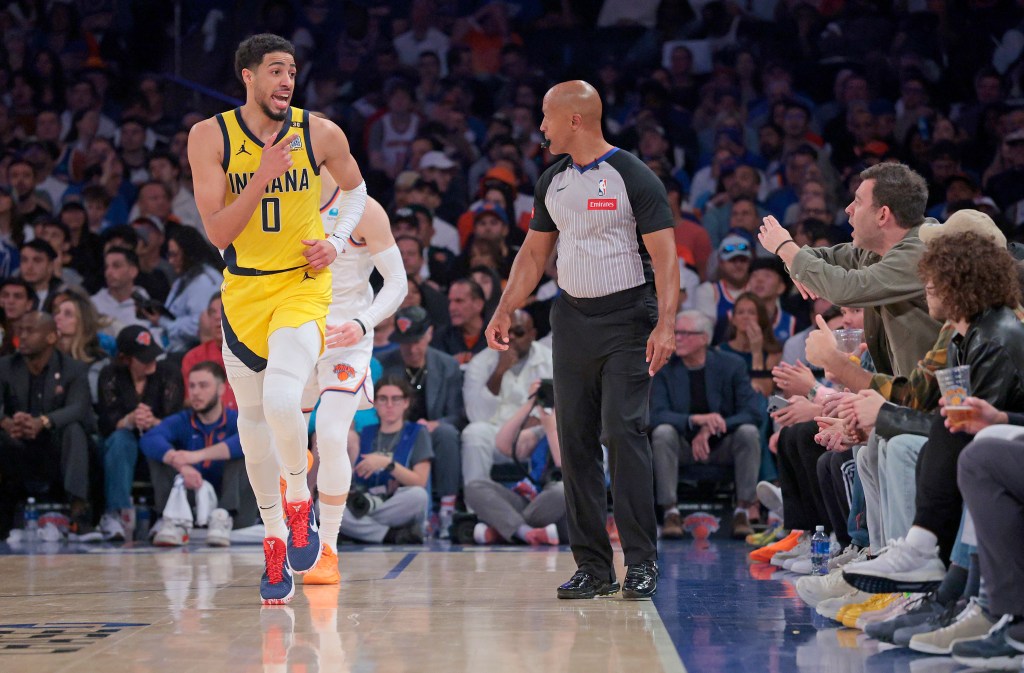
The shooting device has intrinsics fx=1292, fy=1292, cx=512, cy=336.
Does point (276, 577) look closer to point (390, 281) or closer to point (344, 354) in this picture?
point (344, 354)

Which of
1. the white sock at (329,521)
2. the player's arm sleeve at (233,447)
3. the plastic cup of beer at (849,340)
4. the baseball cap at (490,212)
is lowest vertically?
the white sock at (329,521)

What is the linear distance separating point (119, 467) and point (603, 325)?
4640mm

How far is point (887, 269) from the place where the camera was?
4.14m

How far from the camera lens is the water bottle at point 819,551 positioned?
564 cm

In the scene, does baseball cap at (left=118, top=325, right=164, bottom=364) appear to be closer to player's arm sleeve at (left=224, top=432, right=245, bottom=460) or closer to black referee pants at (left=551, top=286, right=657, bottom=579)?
player's arm sleeve at (left=224, top=432, right=245, bottom=460)

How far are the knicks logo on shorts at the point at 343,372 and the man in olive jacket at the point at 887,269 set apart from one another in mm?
2032

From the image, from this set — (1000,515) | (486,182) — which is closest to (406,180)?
(486,182)

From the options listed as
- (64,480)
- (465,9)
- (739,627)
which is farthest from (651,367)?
(465,9)

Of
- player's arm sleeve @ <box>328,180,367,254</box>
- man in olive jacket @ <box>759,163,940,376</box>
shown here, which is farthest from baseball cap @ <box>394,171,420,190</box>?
man in olive jacket @ <box>759,163,940,376</box>

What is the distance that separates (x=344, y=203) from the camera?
5.18m

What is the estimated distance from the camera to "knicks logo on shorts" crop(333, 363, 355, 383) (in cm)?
564

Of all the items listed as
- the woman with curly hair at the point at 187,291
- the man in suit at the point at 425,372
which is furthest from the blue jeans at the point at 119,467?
the man in suit at the point at 425,372

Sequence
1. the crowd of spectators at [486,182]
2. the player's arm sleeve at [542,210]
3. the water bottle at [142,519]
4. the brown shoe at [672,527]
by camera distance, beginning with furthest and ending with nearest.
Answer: the water bottle at [142,519], the crowd of spectators at [486,182], the brown shoe at [672,527], the player's arm sleeve at [542,210]

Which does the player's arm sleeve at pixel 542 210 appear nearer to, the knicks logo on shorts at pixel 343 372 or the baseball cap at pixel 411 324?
the knicks logo on shorts at pixel 343 372
